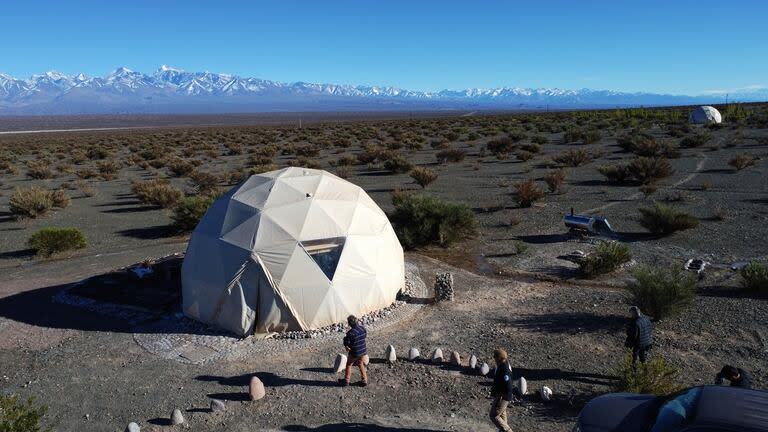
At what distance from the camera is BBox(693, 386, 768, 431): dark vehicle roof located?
16.0 ft

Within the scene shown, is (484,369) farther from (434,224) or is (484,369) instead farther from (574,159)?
(574,159)

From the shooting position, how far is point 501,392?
21.6 feet

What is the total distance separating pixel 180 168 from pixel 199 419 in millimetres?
27970

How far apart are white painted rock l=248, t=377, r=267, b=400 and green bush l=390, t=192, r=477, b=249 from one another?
851cm

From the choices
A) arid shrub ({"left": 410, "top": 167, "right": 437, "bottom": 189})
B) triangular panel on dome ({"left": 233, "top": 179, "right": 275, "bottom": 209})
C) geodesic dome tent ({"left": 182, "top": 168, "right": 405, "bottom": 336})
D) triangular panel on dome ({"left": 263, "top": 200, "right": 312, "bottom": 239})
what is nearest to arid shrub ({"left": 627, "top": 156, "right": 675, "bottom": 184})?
arid shrub ({"left": 410, "top": 167, "right": 437, "bottom": 189})

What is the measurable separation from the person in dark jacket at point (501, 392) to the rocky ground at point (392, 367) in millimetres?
474

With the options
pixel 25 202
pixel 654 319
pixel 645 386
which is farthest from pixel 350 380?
pixel 25 202

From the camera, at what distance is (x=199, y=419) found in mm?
7348

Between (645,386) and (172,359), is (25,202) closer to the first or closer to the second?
(172,359)

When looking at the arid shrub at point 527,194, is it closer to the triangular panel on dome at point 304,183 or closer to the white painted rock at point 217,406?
the triangular panel on dome at point 304,183

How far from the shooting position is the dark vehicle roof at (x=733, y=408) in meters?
4.87

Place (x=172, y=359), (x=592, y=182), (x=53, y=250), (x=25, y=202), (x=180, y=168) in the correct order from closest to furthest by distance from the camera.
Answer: (x=172, y=359), (x=53, y=250), (x=25, y=202), (x=592, y=182), (x=180, y=168)

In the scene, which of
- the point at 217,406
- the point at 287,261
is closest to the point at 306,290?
the point at 287,261

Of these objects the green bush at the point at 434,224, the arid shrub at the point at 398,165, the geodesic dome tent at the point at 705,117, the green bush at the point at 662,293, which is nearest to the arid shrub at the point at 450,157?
the arid shrub at the point at 398,165
